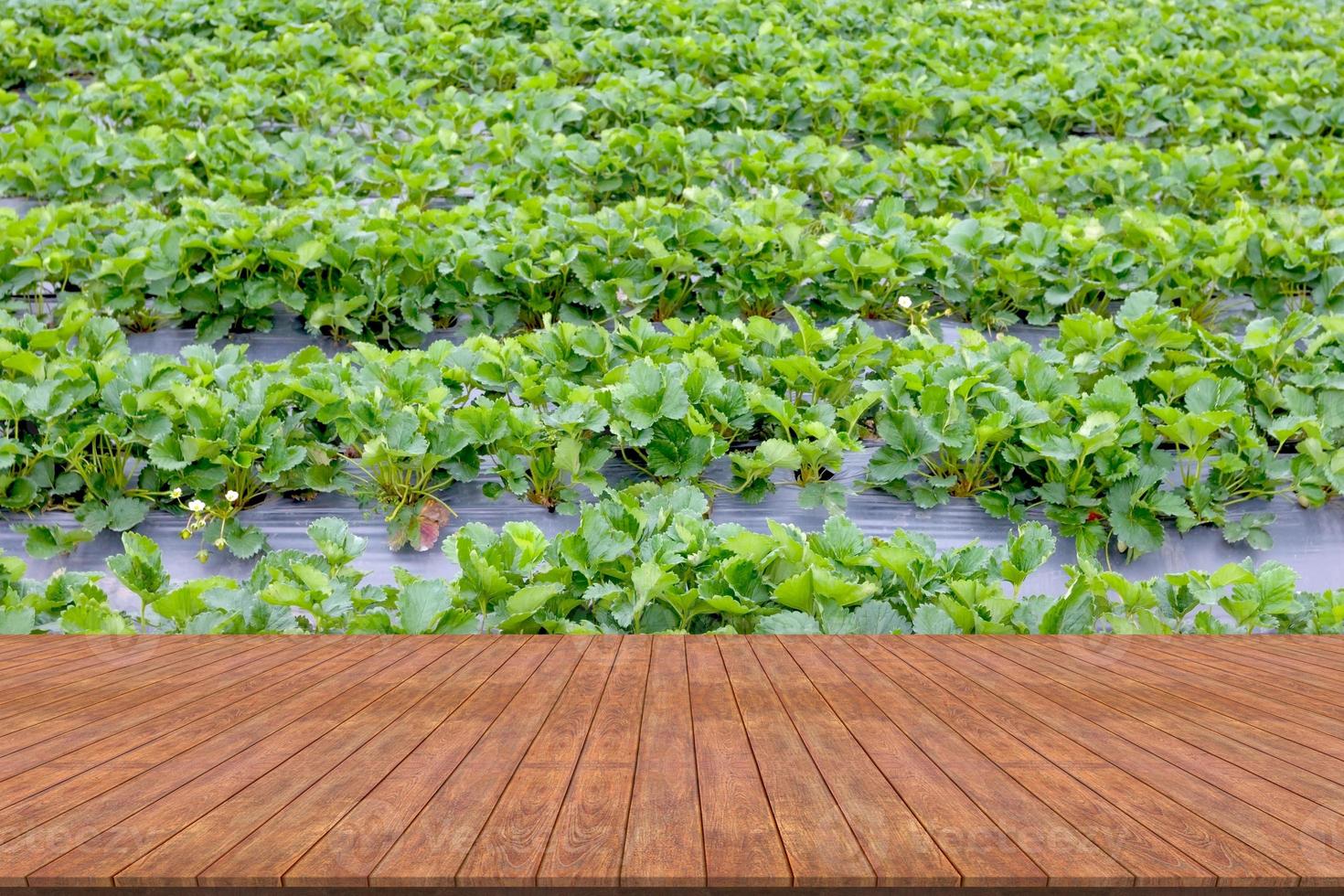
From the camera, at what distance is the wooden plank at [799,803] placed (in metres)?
1.03

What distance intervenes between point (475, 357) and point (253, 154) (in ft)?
8.67

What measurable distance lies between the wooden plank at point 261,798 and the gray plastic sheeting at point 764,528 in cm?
111

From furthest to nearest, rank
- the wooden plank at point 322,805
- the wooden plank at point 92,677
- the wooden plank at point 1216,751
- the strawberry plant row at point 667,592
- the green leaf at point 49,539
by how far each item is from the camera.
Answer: the green leaf at point 49,539 → the strawberry plant row at point 667,592 → the wooden plank at point 92,677 → the wooden plank at point 1216,751 → the wooden plank at point 322,805

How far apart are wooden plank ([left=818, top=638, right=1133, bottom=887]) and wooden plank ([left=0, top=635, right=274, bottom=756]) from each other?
123cm

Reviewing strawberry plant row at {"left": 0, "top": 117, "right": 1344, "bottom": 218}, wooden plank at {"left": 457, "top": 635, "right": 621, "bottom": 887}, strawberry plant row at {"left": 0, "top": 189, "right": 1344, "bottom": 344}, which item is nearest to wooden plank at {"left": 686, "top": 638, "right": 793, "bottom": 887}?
wooden plank at {"left": 457, "top": 635, "right": 621, "bottom": 887}

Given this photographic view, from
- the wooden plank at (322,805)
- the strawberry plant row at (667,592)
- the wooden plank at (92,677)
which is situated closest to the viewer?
the wooden plank at (322,805)

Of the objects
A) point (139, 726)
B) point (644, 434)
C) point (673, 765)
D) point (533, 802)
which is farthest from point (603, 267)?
point (533, 802)

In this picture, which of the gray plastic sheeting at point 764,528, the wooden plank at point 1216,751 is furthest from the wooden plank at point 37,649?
the wooden plank at point 1216,751

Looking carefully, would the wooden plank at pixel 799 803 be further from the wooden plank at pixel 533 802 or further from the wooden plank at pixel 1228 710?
the wooden plank at pixel 1228 710

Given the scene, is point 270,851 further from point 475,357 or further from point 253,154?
point 253,154

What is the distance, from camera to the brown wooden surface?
3.44ft

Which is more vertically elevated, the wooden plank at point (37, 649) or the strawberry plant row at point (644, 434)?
the strawberry plant row at point (644, 434)

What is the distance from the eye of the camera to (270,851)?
1.06m

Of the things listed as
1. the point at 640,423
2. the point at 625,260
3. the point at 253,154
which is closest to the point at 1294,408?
the point at 640,423
